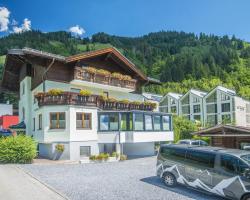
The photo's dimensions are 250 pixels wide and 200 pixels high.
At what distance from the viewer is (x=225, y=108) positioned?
7594cm

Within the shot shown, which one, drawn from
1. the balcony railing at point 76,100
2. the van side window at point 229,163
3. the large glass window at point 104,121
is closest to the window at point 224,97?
the balcony railing at point 76,100

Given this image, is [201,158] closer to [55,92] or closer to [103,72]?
[55,92]

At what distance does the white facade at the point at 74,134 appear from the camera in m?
25.1

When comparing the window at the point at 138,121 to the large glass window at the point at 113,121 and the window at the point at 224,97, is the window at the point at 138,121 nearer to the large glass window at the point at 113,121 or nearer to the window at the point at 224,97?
the large glass window at the point at 113,121

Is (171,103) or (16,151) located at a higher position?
(171,103)

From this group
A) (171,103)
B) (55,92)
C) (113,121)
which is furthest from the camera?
(171,103)

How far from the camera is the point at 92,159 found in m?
24.2

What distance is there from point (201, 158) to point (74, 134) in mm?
14217

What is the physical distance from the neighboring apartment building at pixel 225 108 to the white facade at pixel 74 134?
1881 inches

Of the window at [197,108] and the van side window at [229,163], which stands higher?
the window at [197,108]

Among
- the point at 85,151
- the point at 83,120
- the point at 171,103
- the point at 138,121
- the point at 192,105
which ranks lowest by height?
the point at 85,151

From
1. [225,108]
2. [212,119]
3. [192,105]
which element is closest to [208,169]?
[225,108]

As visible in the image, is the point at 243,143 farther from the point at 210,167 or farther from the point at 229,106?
the point at 229,106

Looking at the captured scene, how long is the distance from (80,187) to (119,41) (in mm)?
190151
